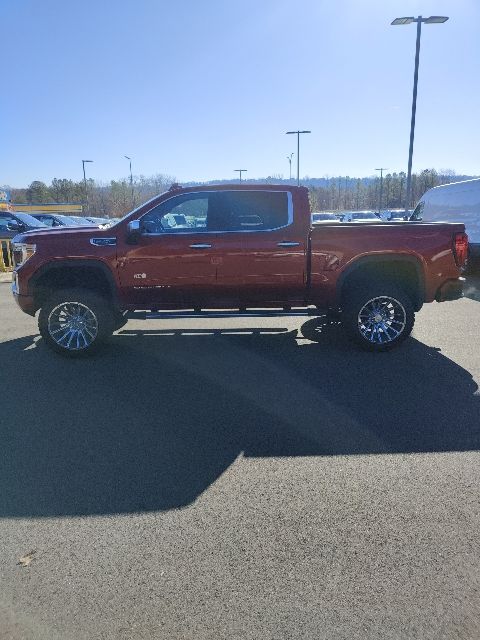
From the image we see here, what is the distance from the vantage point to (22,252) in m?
6.16

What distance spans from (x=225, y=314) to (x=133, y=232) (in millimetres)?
1520

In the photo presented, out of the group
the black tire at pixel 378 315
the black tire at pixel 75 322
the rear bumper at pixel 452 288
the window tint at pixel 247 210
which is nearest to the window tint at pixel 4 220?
the black tire at pixel 75 322

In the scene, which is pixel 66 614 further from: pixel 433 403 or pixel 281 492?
pixel 433 403

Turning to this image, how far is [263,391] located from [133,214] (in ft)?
9.42

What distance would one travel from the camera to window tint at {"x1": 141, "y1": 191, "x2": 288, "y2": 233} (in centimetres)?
610

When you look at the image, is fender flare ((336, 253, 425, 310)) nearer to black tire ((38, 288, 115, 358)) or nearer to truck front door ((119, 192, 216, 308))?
truck front door ((119, 192, 216, 308))

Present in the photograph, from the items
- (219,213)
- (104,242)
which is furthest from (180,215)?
(104,242)

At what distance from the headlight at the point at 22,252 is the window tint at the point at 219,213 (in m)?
1.47

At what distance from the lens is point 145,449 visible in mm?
3623

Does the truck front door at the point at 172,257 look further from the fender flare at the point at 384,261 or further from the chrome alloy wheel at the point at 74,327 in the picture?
the fender flare at the point at 384,261

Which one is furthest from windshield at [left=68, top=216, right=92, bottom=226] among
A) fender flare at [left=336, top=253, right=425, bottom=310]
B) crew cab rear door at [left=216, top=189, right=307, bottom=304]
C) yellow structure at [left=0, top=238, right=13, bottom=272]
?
fender flare at [left=336, top=253, right=425, bottom=310]

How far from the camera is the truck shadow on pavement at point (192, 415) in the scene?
3.20 meters

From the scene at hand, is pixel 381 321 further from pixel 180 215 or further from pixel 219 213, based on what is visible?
pixel 180 215

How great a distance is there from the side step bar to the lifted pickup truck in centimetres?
3
